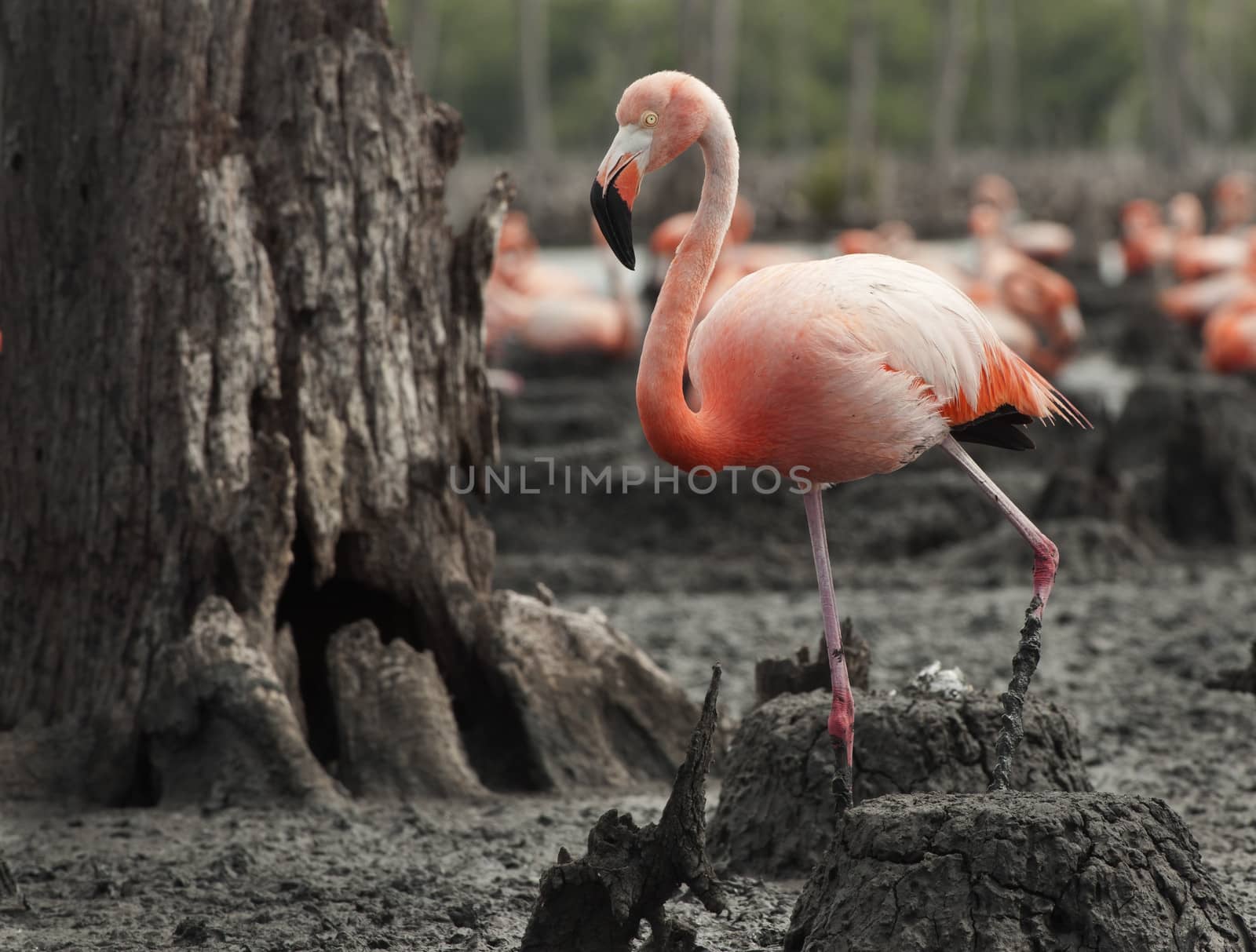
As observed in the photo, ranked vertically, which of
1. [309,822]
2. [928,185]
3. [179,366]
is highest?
[928,185]

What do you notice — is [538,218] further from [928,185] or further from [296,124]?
[296,124]

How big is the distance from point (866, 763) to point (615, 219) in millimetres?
1484

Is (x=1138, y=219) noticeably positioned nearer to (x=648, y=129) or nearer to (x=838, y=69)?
(x=648, y=129)

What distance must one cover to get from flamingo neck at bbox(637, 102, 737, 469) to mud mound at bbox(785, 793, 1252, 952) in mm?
870

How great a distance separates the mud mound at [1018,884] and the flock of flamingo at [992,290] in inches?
258

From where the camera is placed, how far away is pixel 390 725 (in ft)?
15.5

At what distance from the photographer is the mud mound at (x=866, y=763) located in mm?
3963

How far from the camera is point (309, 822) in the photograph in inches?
170

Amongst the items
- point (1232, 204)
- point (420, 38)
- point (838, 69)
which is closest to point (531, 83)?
point (420, 38)

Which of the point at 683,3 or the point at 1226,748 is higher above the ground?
the point at 683,3

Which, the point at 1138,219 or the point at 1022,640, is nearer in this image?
the point at 1022,640

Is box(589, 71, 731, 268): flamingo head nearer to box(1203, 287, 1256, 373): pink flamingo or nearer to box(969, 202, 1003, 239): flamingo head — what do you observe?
box(1203, 287, 1256, 373): pink flamingo

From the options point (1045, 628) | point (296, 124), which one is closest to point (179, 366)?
point (296, 124)

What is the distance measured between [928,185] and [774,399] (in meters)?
28.4
